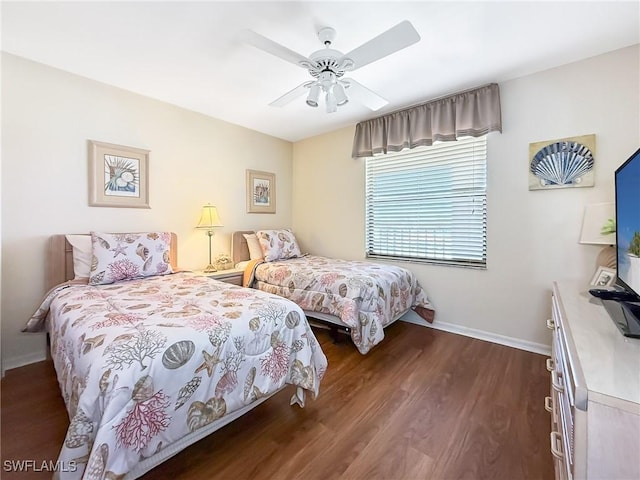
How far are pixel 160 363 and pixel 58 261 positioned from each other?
1.98m

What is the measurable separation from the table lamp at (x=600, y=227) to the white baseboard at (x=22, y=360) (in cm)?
436

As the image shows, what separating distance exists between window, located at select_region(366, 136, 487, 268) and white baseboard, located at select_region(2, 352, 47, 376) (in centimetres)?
333

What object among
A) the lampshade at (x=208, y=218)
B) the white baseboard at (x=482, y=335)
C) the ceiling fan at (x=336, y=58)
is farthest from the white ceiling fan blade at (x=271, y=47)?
the white baseboard at (x=482, y=335)

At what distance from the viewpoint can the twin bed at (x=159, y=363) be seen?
1.00 m

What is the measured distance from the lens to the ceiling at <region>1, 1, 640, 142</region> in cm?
170

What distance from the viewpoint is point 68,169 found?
243 centimetres

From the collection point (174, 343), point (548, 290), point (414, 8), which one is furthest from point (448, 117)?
point (174, 343)

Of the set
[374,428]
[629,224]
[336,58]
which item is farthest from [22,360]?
[629,224]

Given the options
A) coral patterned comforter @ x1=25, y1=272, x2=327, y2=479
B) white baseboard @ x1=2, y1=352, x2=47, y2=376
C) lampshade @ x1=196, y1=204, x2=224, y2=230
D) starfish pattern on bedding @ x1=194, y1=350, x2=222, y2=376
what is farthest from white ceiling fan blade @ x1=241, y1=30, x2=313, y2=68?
white baseboard @ x1=2, y1=352, x2=47, y2=376

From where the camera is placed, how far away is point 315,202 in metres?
4.16

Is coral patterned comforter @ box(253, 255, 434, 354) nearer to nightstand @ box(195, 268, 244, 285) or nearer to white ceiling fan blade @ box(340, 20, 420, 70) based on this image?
nightstand @ box(195, 268, 244, 285)

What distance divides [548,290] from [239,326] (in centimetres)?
258

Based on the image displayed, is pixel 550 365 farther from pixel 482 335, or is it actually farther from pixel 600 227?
pixel 482 335

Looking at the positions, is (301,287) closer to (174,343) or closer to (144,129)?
(174,343)
